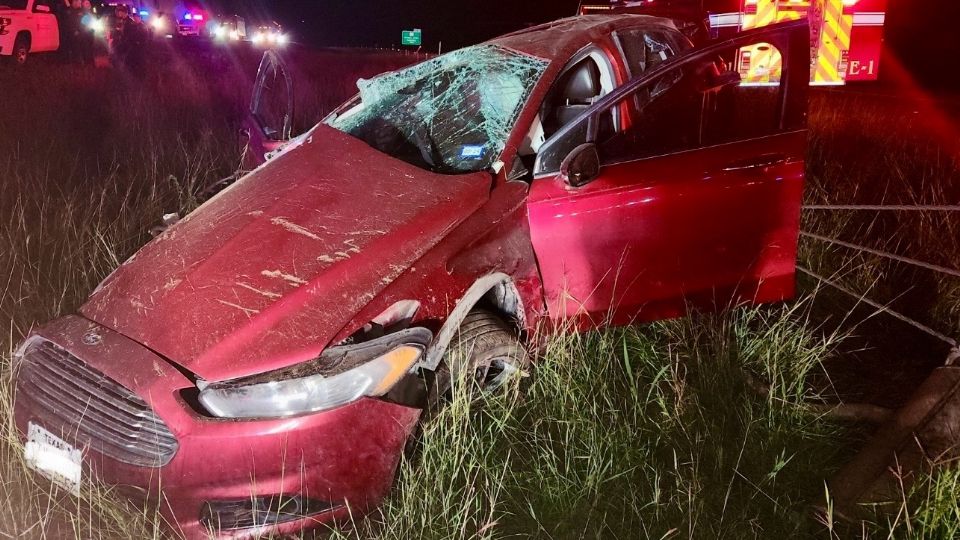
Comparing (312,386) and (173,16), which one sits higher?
(173,16)

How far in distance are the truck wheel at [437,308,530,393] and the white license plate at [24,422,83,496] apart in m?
1.13

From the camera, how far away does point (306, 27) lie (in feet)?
173

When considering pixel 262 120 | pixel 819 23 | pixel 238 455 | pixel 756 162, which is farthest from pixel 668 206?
pixel 819 23

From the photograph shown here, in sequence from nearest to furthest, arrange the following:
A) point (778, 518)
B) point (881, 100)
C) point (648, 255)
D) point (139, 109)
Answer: point (778, 518) < point (648, 255) < point (139, 109) < point (881, 100)

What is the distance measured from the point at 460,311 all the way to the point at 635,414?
30.8 inches

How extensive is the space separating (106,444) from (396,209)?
3.82 feet

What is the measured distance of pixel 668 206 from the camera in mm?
2824

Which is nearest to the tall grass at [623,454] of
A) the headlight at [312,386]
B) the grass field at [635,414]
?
the grass field at [635,414]

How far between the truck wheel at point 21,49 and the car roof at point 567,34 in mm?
12955

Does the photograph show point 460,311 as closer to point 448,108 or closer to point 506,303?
point 506,303

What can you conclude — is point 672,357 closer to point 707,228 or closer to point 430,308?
point 707,228

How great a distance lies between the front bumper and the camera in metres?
1.93

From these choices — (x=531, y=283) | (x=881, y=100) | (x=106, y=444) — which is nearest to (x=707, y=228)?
(x=531, y=283)

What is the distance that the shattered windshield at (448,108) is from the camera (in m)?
2.83
